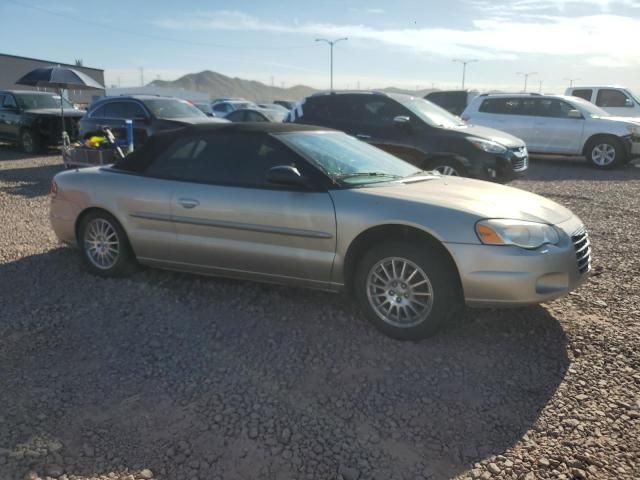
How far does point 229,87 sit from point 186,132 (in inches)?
7213

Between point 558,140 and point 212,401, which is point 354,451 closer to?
point 212,401

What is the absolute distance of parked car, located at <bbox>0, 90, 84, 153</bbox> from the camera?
14.9 m

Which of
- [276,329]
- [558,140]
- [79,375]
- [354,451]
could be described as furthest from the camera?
[558,140]

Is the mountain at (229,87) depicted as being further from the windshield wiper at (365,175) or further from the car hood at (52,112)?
the windshield wiper at (365,175)

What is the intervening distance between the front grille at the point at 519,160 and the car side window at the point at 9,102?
13.2 meters

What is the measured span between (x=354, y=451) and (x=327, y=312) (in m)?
1.72

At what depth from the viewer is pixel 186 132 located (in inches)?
194

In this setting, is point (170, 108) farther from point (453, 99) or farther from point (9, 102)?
point (453, 99)

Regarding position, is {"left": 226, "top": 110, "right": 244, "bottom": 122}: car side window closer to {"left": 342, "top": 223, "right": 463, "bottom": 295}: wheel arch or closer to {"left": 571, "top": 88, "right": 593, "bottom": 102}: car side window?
{"left": 571, "top": 88, "right": 593, "bottom": 102}: car side window

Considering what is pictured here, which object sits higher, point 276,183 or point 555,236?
point 276,183

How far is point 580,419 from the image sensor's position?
9.84ft

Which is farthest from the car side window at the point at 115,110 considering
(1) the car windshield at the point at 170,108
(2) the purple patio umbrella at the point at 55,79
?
(2) the purple patio umbrella at the point at 55,79

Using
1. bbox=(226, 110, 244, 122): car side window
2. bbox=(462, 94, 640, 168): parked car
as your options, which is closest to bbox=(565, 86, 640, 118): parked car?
bbox=(462, 94, 640, 168): parked car

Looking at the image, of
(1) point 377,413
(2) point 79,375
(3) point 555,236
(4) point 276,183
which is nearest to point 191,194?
(4) point 276,183
